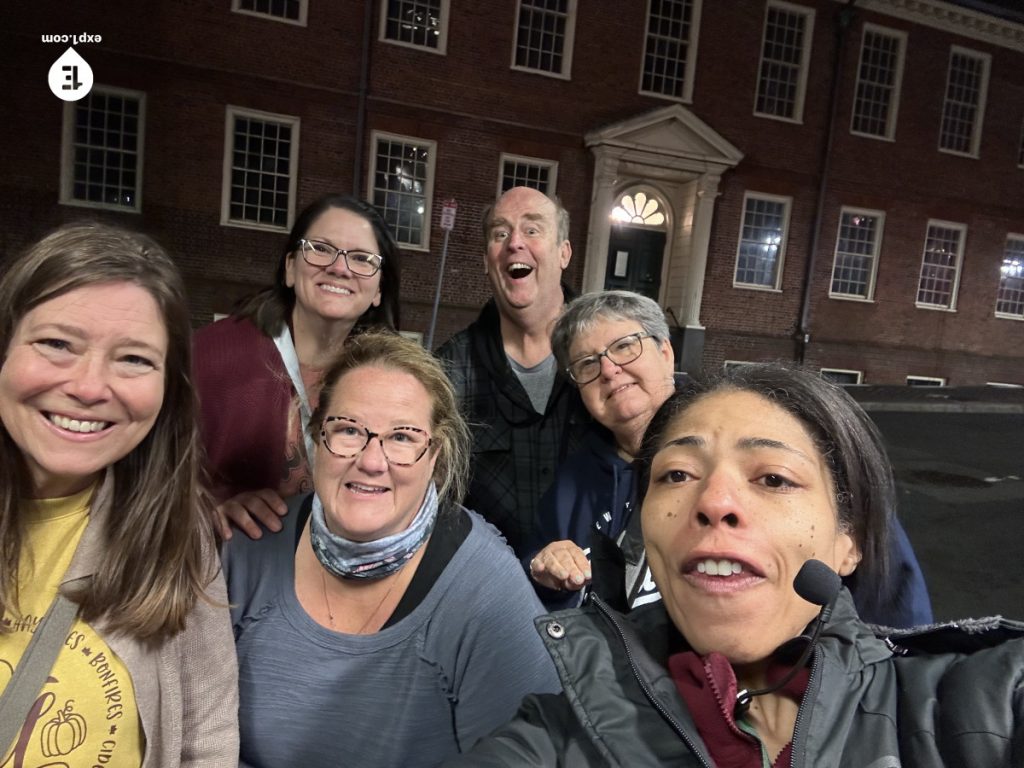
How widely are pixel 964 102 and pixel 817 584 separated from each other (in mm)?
20727

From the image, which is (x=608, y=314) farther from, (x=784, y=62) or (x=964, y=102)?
→ (x=964, y=102)

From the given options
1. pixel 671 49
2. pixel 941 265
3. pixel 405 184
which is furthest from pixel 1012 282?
pixel 405 184

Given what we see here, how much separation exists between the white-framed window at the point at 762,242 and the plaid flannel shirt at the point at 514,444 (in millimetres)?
13607

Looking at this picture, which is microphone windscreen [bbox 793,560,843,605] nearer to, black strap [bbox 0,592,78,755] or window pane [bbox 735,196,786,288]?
black strap [bbox 0,592,78,755]

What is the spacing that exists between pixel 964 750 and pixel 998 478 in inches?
302

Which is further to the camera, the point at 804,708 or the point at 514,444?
the point at 514,444

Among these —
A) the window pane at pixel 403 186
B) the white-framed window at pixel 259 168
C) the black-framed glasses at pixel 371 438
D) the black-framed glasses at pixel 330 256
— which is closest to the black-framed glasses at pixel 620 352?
the black-framed glasses at pixel 371 438

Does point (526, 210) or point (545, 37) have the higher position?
point (545, 37)

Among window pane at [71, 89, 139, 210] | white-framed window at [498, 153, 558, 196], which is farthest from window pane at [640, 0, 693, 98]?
window pane at [71, 89, 139, 210]

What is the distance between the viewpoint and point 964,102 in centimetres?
1686

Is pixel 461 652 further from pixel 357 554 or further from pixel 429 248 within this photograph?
pixel 429 248

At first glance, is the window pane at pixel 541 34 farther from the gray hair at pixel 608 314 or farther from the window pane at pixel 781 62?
the gray hair at pixel 608 314

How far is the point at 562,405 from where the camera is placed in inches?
118

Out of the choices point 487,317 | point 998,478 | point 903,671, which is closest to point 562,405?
point 487,317
